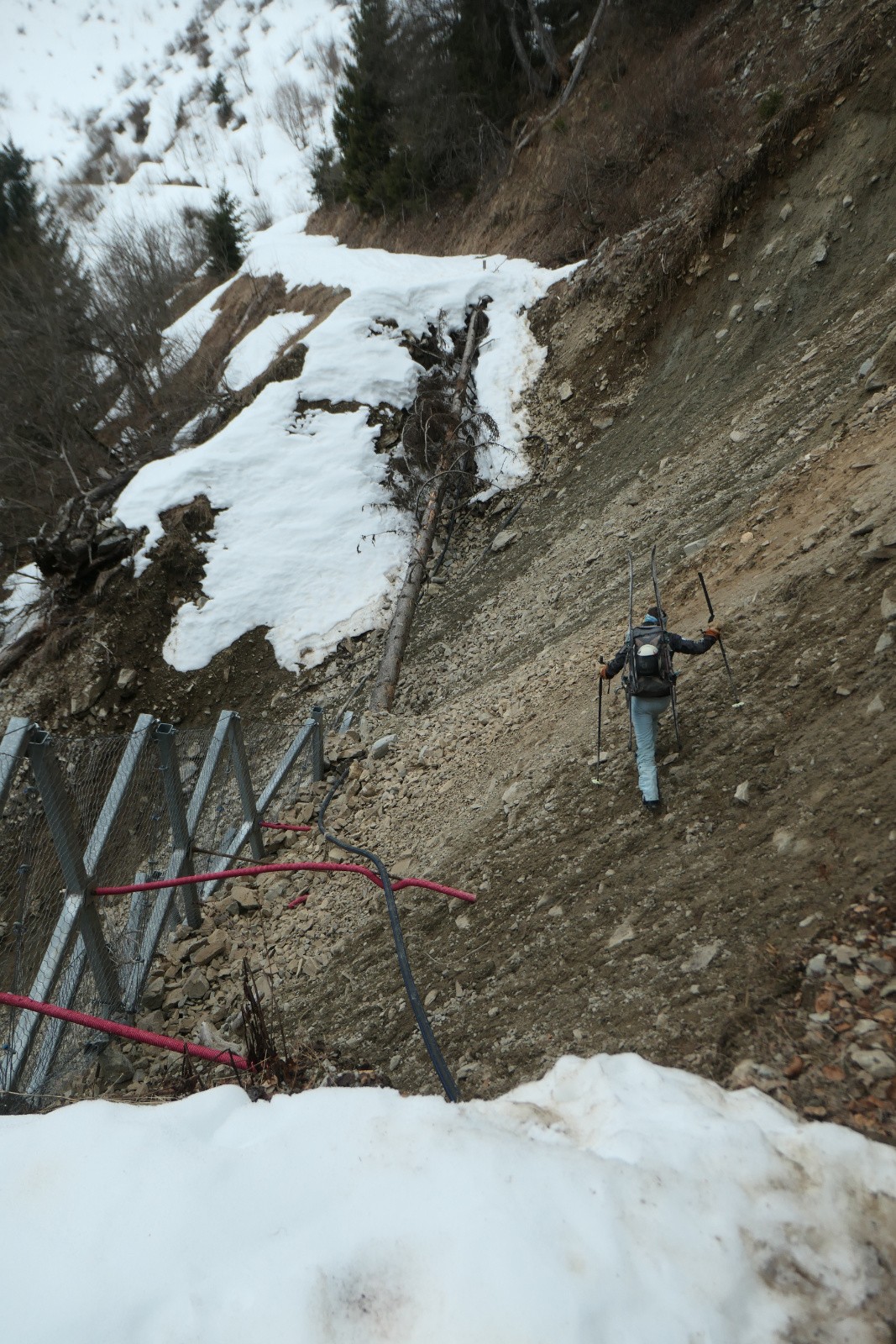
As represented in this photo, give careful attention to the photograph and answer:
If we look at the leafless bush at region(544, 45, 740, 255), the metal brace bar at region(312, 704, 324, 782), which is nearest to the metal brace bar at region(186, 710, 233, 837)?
the metal brace bar at region(312, 704, 324, 782)

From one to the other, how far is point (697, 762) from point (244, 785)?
4035mm

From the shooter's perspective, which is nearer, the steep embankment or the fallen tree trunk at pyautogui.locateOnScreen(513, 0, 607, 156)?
the steep embankment

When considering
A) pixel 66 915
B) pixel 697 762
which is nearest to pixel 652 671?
pixel 697 762

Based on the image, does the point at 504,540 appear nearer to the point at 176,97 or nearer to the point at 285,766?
the point at 285,766

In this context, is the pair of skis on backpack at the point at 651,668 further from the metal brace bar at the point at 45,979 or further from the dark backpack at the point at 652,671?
the metal brace bar at the point at 45,979

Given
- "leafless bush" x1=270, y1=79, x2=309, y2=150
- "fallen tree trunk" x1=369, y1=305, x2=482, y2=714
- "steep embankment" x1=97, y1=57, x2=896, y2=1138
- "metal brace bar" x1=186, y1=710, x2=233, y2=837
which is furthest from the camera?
"leafless bush" x1=270, y1=79, x2=309, y2=150

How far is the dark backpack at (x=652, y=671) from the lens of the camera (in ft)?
15.8

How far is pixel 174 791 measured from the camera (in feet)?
17.3

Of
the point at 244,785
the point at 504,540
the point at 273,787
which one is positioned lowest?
the point at 504,540

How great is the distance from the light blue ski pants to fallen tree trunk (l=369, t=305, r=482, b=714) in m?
5.24

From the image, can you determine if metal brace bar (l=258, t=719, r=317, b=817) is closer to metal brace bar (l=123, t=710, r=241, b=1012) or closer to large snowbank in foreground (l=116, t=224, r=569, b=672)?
metal brace bar (l=123, t=710, r=241, b=1012)

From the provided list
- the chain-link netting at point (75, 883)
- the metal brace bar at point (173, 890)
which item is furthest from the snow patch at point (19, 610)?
the chain-link netting at point (75, 883)

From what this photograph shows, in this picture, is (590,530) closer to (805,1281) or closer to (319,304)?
(805,1281)

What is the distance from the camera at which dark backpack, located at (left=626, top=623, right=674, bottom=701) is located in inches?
190
